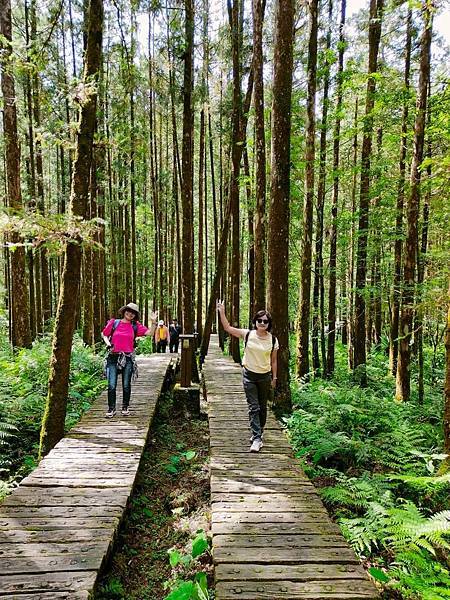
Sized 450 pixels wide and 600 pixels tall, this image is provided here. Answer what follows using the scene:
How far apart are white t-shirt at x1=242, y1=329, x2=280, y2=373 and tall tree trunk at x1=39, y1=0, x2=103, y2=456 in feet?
8.77

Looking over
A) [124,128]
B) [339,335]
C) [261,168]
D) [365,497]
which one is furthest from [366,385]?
[339,335]

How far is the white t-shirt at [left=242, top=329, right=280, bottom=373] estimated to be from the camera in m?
6.04

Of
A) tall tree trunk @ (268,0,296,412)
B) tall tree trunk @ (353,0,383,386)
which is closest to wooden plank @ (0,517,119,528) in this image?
tall tree trunk @ (268,0,296,412)

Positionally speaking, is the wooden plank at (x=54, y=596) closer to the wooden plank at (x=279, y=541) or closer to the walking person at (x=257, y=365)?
the wooden plank at (x=279, y=541)

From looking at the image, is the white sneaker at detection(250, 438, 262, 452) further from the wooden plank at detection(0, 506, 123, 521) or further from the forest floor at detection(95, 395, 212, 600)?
the wooden plank at detection(0, 506, 123, 521)

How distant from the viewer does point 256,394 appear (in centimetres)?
612

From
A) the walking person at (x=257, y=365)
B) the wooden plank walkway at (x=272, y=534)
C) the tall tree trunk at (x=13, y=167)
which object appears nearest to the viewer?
the wooden plank walkway at (x=272, y=534)

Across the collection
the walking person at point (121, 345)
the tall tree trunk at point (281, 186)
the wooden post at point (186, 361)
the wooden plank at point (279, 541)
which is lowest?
the wooden plank at point (279, 541)

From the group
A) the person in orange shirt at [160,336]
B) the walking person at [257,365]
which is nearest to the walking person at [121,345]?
the walking person at [257,365]

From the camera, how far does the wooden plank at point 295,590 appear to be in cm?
310

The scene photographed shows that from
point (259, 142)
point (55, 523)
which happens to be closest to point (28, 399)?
point (55, 523)

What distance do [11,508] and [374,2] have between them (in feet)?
45.7

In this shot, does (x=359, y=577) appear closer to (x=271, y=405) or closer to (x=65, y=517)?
(x=65, y=517)

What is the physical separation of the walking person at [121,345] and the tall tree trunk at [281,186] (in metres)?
2.39
